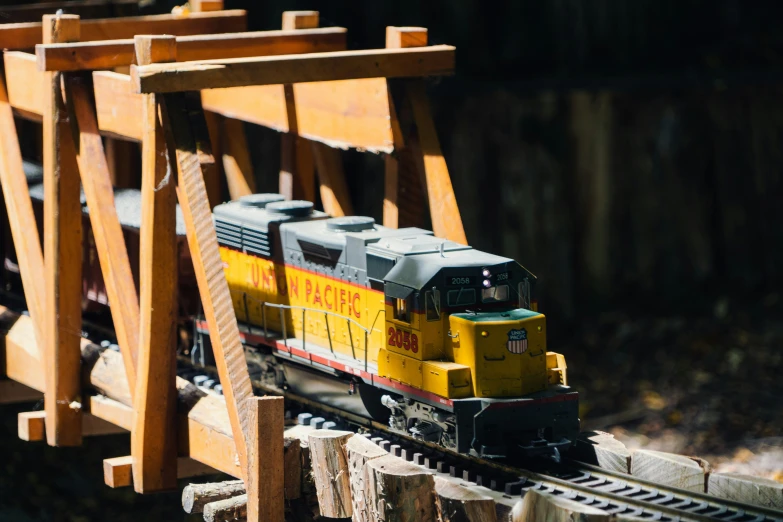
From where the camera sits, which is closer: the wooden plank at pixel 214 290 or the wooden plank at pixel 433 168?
the wooden plank at pixel 214 290

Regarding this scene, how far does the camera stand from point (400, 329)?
12.9 m

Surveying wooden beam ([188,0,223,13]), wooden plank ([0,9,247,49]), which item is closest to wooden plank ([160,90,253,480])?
wooden plank ([0,9,247,49])

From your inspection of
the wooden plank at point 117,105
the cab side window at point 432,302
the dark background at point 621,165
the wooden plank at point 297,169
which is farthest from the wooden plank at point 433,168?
the dark background at point 621,165

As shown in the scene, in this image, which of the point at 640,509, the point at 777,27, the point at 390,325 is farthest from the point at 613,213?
the point at 640,509

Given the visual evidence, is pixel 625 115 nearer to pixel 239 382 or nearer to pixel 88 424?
pixel 88 424

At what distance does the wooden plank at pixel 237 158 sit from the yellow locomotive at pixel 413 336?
2076 mm

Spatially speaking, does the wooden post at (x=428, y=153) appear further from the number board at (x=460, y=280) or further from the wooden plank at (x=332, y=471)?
the wooden plank at (x=332, y=471)

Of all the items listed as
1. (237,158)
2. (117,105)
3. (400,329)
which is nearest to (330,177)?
(237,158)

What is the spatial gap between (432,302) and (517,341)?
955mm

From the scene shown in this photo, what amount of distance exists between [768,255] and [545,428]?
13.4 meters

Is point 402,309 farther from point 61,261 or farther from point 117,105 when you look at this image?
point 61,261

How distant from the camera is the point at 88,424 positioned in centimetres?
1562

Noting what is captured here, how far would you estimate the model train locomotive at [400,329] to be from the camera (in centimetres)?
1222

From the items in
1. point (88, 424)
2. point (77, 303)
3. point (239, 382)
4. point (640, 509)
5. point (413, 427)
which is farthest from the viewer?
point (88, 424)
